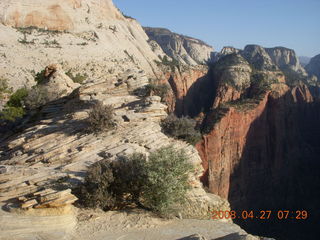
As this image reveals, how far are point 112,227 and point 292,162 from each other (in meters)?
39.4

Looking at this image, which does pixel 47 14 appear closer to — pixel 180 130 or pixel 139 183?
pixel 180 130

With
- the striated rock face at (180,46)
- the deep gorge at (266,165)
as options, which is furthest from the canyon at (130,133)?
the striated rock face at (180,46)

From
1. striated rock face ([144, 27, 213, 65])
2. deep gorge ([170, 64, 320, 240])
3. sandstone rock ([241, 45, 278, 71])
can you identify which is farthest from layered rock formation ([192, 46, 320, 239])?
striated rock face ([144, 27, 213, 65])

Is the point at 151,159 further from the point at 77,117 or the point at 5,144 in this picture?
the point at 5,144

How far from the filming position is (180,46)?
125 metres

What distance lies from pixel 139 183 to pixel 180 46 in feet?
399

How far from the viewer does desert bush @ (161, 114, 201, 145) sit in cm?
1251

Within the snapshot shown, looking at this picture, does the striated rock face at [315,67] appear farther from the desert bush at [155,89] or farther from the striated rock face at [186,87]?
the desert bush at [155,89]

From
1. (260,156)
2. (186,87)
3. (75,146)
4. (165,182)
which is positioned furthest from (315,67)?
(165,182)

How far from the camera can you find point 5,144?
12250 mm

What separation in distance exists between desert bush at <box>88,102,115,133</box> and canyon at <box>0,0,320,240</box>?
36 centimetres

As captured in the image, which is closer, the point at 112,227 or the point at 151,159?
the point at 112,227

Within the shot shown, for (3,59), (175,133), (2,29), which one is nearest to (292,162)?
(175,133)

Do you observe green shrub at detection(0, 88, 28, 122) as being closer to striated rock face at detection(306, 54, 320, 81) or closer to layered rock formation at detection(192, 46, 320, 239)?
layered rock formation at detection(192, 46, 320, 239)
